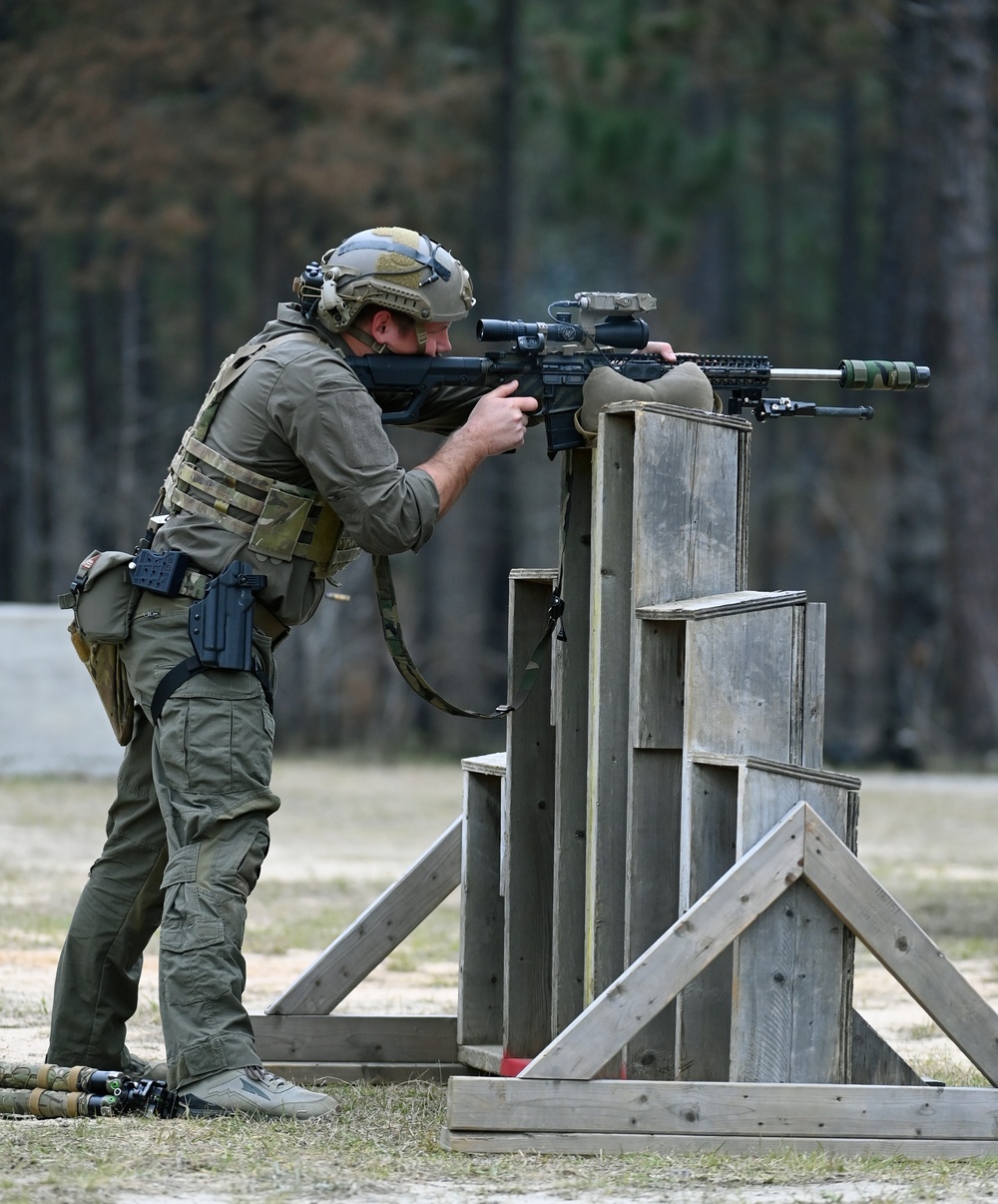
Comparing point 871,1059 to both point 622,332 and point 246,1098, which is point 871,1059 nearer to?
point 246,1098

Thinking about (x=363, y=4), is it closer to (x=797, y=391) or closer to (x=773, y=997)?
(x=797, y=391)

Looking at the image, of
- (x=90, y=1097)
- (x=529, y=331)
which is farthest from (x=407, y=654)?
(x=90, y=1097)

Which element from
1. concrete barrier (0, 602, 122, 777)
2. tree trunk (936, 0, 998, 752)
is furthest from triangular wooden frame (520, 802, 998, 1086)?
tree trunk (936, 0, 998, 752)

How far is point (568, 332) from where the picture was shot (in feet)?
16.0

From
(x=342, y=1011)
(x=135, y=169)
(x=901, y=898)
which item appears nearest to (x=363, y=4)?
(x=135, y=169)

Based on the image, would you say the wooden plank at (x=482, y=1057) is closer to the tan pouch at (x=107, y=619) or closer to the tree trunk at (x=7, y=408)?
the tan pouch at (x=107, y=619)

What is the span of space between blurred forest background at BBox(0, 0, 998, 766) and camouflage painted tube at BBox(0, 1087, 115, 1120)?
15050 mm

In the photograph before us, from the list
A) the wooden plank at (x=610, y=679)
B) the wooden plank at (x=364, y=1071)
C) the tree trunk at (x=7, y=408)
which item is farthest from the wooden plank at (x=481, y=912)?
the tree trunk at (x=7, y=408)

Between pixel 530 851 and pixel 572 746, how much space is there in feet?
1.19

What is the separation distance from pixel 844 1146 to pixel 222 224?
26550 mm

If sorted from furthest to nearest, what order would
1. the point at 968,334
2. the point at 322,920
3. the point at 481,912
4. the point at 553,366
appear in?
the point at 968,334 < the point at 322,920 < the point at 481,912 < the point at 553,366

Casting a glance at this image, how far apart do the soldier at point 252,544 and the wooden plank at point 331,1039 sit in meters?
0.63

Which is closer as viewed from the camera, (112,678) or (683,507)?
(683,507)

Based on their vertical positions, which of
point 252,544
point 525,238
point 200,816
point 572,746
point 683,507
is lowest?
point 200,816
